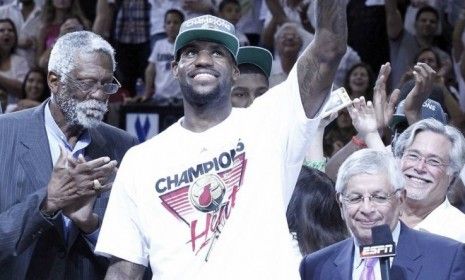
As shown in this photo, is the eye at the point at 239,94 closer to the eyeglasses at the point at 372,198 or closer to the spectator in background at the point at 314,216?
the spectator in background at the point at 314,216

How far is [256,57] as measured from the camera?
6113mm

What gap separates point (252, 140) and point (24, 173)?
1.23 m

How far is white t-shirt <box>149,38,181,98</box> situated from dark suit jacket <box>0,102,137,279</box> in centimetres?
578

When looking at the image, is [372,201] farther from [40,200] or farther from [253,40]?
[253,40]

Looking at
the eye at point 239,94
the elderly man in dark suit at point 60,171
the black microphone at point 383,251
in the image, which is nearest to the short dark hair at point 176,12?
the eye at point 239,94

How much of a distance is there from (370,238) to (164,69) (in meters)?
6.99

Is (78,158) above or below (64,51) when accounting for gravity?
below

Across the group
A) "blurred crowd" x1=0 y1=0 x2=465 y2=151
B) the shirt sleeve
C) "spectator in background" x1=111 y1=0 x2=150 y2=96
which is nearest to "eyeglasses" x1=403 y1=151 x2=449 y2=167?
the shirt sleeve

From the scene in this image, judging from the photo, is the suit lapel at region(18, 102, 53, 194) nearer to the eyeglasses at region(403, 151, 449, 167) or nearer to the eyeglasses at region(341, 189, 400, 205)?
the eyeglasses at region(341, 189, 400, 205)

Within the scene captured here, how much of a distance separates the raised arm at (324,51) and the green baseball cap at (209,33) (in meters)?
0.33

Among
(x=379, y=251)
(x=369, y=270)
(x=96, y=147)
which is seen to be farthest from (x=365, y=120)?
(x=379, y=251)

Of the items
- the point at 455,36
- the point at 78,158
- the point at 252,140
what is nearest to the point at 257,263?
the point at 252,140

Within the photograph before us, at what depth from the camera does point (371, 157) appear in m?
4.49

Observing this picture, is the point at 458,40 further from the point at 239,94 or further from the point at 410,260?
the point at 410,260
